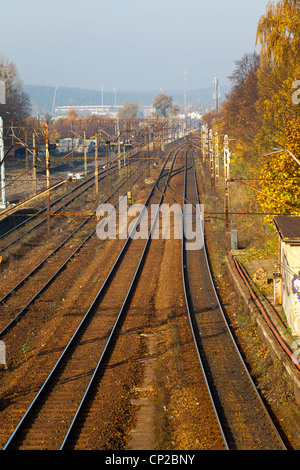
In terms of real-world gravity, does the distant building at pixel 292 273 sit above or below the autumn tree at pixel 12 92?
below

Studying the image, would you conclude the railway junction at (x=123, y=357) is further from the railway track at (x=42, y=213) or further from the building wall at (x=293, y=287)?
the building wall at (x=293, y=287)

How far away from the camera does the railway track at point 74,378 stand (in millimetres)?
9242

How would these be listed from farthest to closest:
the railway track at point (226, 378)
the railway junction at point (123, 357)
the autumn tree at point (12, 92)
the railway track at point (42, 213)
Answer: the autumn tree at point (12, 92)
the railway track at point (42, 213)
the railway junction at point (123, 357)
the railway track at point (226, 378)

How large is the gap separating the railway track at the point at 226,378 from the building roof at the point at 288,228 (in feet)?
9.85

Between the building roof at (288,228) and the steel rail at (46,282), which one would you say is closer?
the building roof at (288,228)

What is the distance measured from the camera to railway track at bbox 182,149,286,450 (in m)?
8.99

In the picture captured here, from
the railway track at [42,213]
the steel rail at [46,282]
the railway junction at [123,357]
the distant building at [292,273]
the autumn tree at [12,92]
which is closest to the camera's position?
the railway junction at [123,357]

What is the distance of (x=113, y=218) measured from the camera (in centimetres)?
3064

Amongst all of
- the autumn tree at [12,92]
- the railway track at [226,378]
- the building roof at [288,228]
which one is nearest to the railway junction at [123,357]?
the railway track at [226,378]

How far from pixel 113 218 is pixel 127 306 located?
14901 mm

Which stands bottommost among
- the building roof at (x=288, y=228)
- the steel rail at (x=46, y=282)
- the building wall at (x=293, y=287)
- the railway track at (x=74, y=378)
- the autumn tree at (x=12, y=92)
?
the railway track at (x=74, y=378)

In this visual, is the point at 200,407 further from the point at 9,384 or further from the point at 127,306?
the point at 127,306

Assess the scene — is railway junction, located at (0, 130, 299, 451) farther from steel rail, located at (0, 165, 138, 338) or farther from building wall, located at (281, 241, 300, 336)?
building wall, located at (281, 241, 300, 336)

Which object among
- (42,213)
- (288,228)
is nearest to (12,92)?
(42,213)
